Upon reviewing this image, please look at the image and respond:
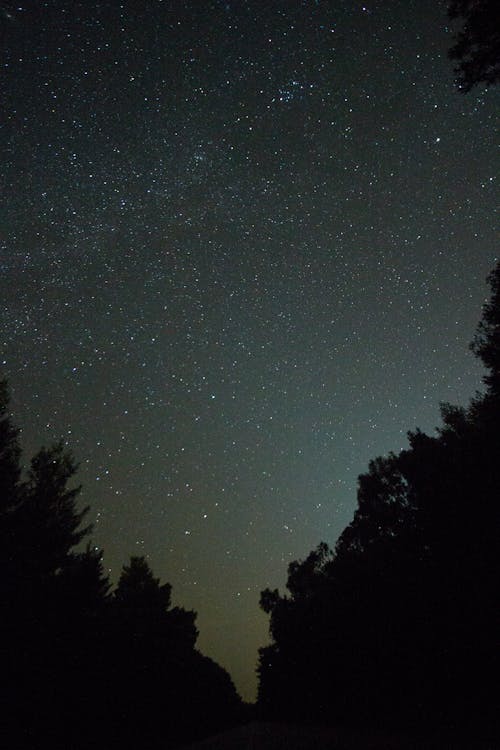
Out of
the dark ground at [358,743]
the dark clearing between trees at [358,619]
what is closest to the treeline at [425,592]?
the dark clearing between trees at [358,619]

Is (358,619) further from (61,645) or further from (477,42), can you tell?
(477,42)

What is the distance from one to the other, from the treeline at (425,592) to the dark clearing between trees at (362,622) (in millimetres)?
81

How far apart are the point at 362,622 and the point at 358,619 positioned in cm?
57

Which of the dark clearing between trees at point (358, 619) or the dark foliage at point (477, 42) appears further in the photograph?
the dark clearing between trees at point (358, 619)

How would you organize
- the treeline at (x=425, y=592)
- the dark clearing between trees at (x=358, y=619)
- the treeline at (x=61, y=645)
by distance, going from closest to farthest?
the treeline at (x=61, y=645) < the dark clearing between trees at (x=358, y=619) < the treeline at (x=425, y=592)

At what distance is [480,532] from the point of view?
1698cm

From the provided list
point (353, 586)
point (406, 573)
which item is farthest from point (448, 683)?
point (353, 586)

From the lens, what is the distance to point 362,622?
27.0 metres

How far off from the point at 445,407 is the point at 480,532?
9682mm

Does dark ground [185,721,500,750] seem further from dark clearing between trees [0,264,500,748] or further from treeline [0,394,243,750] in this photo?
treeline [0,394,243,750]

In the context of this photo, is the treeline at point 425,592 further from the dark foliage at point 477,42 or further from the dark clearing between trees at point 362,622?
the dark foliage at point 477,42

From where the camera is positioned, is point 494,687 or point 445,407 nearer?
point 494,687

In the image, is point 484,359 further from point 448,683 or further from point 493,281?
point 448,683

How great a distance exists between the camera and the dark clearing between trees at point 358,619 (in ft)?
44.1
